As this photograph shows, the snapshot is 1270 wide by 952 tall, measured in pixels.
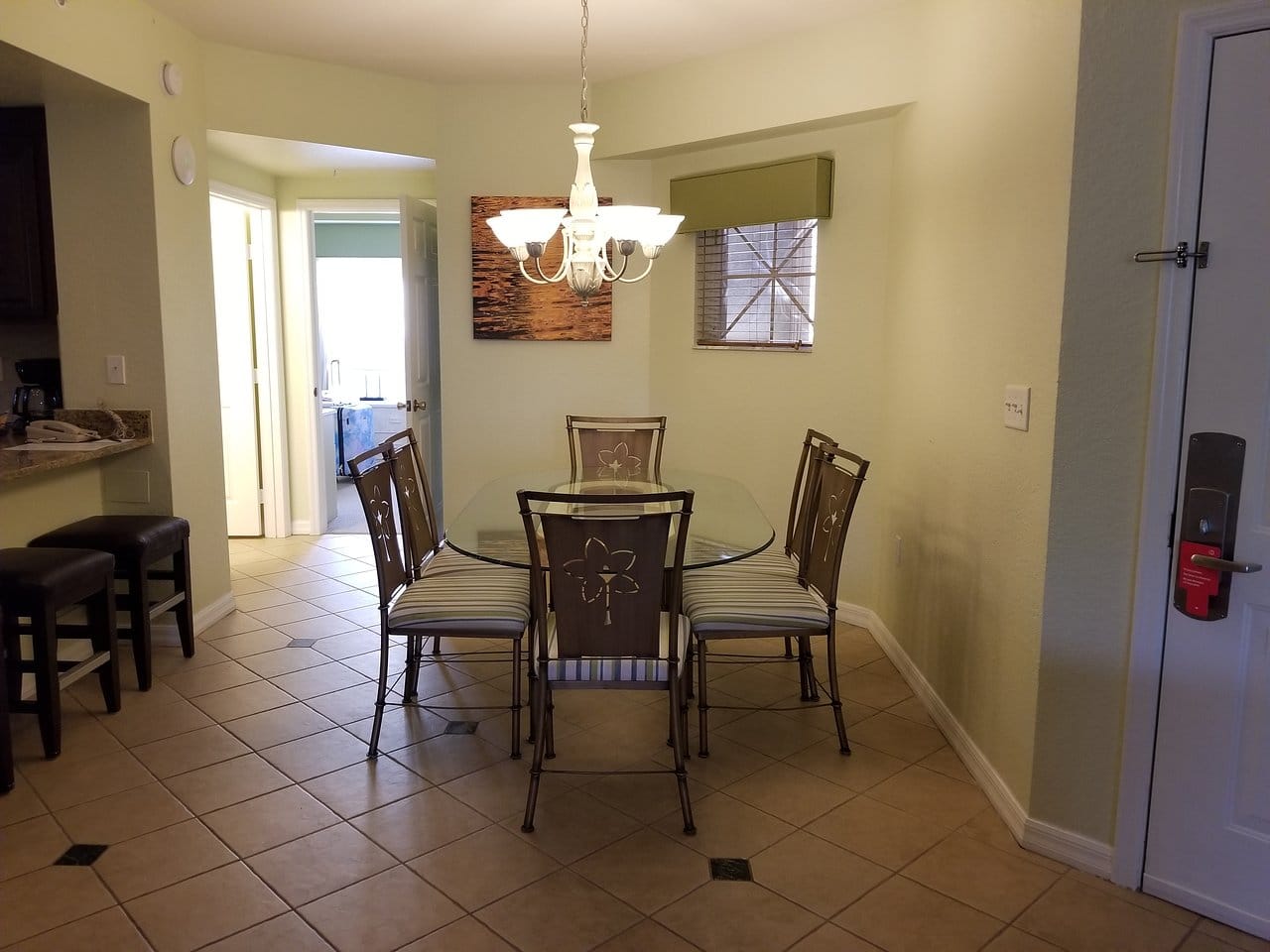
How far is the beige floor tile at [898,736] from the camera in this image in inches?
119

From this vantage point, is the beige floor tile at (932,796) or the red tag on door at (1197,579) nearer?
the red tag on door at (1197,579)

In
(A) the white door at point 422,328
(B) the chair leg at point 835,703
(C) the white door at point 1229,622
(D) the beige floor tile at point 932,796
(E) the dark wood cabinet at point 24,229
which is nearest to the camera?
(C) the white door at point 1229,622

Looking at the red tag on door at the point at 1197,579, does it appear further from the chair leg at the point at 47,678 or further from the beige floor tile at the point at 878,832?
the chair leg at the point at 47,678

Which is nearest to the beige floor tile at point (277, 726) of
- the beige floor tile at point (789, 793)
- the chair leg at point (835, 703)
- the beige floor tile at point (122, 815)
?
the beige floor tile at point (122, 815)

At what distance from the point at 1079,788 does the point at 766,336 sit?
8.26ft

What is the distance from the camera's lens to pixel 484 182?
4.78m

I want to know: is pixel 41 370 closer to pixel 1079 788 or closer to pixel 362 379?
pixel 1079 788

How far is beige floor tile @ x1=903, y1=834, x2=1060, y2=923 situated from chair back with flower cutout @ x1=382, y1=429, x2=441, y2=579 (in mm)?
1881

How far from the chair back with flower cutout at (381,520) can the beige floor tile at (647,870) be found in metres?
1.05

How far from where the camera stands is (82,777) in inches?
110

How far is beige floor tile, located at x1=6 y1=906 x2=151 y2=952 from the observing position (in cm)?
203

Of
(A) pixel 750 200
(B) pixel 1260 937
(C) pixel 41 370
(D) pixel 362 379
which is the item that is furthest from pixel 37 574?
(D) pixel 362 379

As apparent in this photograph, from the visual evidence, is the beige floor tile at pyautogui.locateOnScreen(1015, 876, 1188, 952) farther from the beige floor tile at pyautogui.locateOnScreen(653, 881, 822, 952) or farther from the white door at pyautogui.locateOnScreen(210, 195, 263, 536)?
the white door at pyautogui.locateOnScreen(210, 195, 263, 536)

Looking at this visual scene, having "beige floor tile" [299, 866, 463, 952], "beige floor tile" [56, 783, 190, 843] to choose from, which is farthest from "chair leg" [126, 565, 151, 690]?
"beige floor tile" [299, 866, 463, 952]
